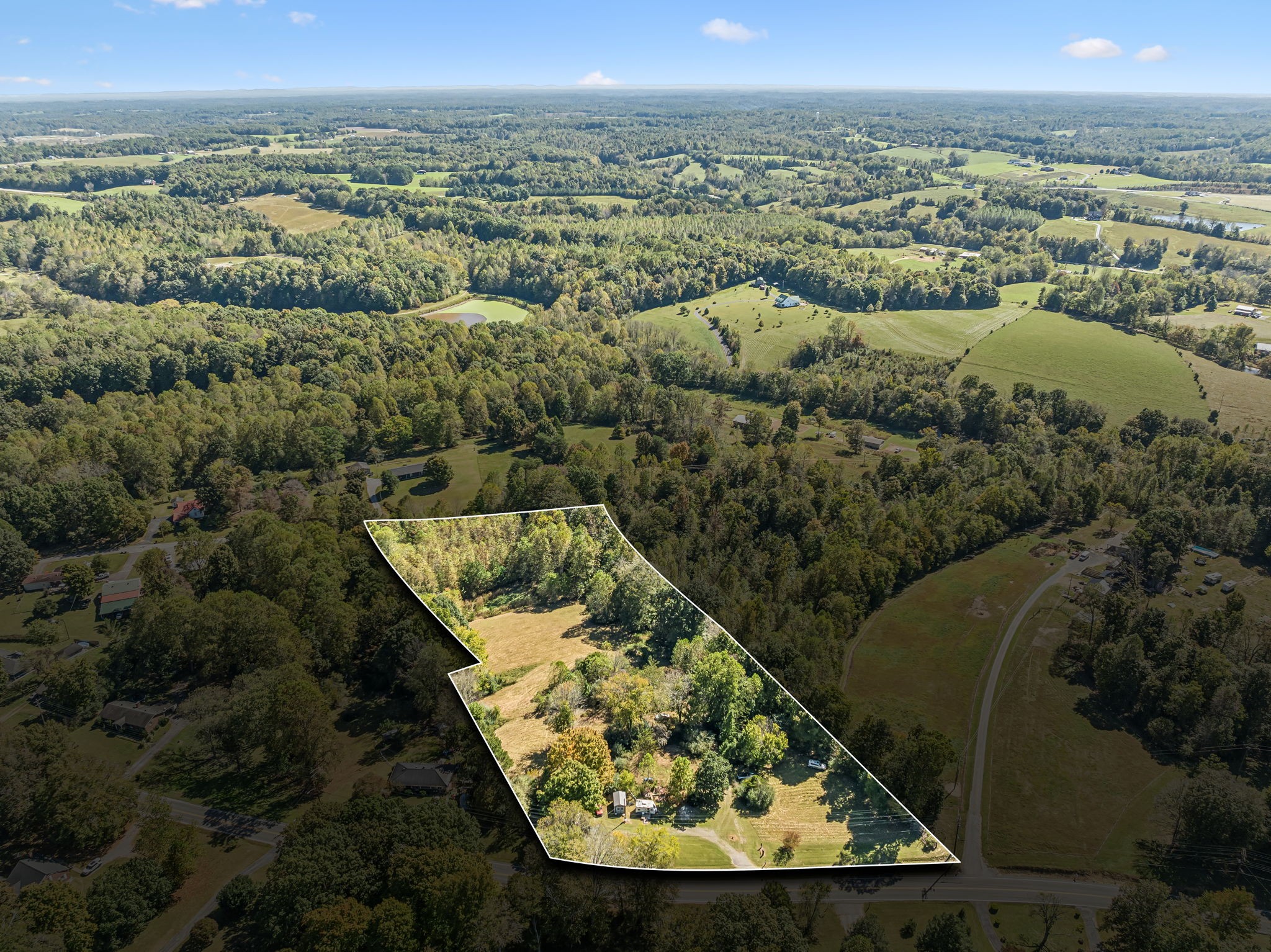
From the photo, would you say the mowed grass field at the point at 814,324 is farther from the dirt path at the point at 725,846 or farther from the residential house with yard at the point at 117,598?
the dirt path at the point at 725,846

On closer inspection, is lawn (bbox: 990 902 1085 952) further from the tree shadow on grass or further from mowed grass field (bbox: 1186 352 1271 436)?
mowed grass field (bbox: 1186 352 1271 436)

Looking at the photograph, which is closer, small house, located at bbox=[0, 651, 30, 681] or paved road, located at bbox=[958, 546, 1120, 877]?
paved road, located at bbox=[958, 546, 1120, 877]

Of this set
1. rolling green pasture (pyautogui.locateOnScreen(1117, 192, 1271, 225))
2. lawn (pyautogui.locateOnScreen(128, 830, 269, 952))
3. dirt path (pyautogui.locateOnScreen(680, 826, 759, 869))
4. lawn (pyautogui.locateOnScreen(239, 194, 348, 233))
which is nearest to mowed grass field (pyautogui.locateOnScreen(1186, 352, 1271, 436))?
dirt path (pyautogui.locateOnScreen(680, 826, 759, 869))

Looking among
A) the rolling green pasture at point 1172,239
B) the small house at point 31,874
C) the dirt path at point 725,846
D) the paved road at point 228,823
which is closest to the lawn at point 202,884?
the paved road at point 228,823

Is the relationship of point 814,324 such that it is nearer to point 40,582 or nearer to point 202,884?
point 40,582

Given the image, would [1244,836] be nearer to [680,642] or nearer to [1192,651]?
[1192,651]
